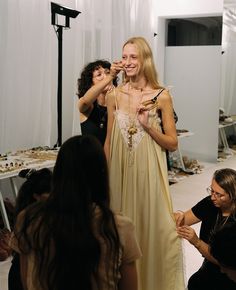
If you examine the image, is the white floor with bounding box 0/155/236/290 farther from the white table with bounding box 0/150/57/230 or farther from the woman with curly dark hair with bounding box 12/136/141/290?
the woman with curly dark hair with bounding box 12/136/141/290

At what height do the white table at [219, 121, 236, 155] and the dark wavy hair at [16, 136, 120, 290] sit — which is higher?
the dark wavy hair at [16, 136, 120, 290]

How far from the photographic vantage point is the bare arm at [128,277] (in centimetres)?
120

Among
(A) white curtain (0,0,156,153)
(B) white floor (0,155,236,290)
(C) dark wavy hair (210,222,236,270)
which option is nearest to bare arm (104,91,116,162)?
(C) dark wavy hair (210,222,236,270)

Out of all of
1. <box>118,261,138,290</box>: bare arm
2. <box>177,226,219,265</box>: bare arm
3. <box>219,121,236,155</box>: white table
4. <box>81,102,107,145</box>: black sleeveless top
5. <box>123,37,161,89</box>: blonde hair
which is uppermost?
<box>123,37,161,89</box>: blonde hair

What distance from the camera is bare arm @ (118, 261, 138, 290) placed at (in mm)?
1196

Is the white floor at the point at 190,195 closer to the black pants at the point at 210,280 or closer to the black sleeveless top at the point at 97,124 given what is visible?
the black pants at the point at 210,280

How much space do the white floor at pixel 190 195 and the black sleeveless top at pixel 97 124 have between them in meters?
0.99

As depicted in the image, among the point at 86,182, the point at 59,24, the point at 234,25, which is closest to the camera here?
the point at 86,182

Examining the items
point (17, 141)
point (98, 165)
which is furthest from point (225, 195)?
point (17, 141)

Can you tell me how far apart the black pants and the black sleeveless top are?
3.03 ft

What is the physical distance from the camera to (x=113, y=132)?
6.54 feet

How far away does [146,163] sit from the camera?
1.95 metres

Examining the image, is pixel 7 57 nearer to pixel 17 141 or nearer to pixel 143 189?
pixel 17 141

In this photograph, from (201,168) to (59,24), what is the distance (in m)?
2.63
